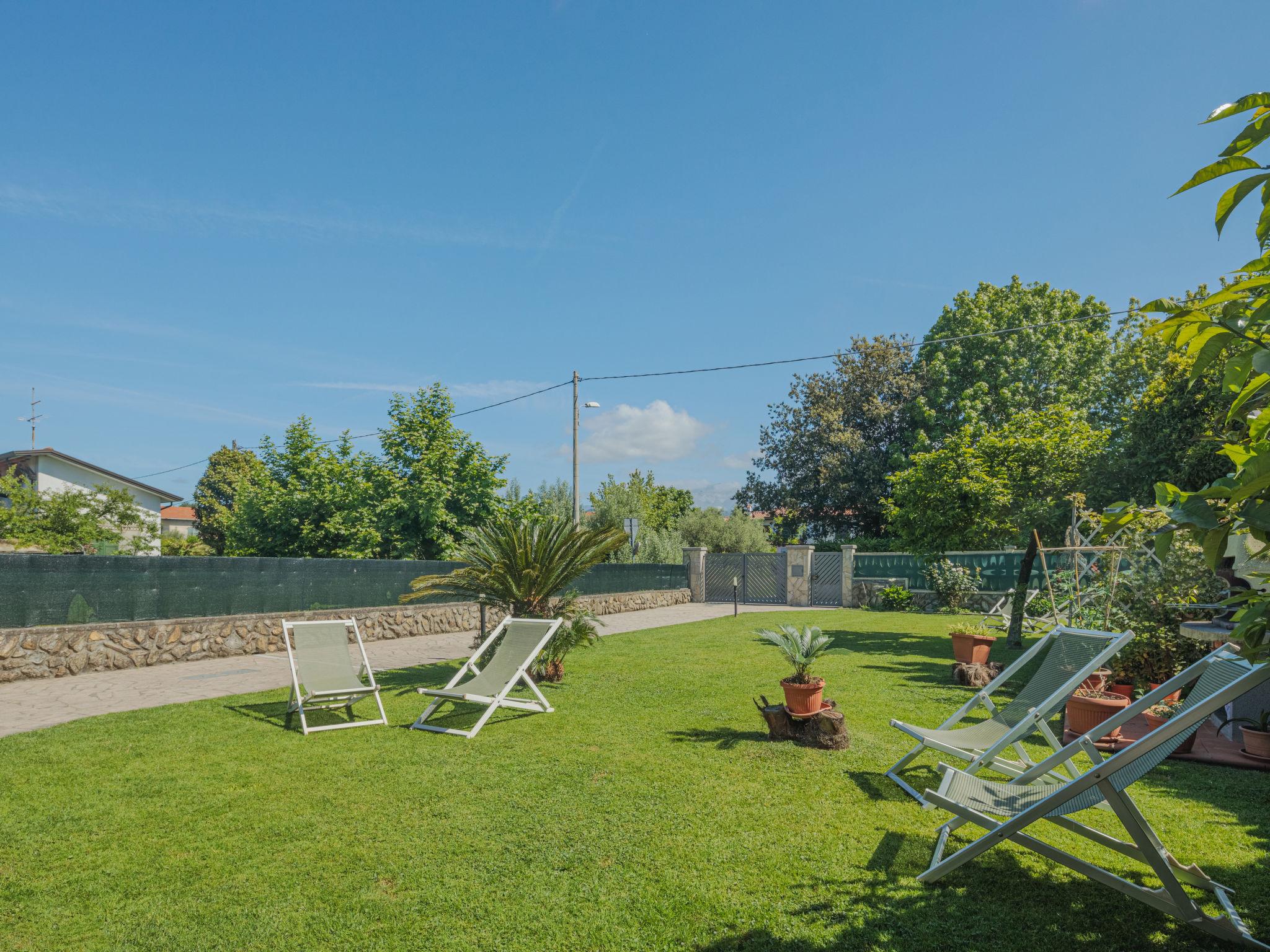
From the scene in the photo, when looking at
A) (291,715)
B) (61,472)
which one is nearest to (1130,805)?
(291,715)

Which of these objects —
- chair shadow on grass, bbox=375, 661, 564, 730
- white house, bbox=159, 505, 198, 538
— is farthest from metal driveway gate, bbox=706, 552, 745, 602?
white house, bbox=159, 505, 198, 538

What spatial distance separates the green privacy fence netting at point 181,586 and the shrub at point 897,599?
12.6m

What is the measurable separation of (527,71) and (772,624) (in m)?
11.8

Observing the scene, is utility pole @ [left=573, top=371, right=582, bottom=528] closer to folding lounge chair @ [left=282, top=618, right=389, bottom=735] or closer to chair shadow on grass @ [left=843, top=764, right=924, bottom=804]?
folding lounge chair @ [left=282, top=618, right=389, bottom=735]

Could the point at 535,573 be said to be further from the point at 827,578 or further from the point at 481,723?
the point at 827,578

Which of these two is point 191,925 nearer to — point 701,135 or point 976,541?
point 701,135

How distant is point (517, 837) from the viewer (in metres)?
3.94

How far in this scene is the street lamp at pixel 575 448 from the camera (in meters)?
19.7

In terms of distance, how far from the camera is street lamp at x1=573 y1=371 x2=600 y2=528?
1970 cm

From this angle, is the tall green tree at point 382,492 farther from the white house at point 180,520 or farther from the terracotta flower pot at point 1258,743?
the white house at point 180,520

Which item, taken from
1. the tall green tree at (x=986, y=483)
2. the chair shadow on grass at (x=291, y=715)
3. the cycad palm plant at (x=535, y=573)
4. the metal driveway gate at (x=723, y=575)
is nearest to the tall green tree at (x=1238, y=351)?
the chair shadow on grass at (x=291, y=715)

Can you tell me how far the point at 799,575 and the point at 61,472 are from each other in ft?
99.2

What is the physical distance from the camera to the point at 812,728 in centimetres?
575

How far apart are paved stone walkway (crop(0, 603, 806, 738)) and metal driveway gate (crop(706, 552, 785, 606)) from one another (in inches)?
515
